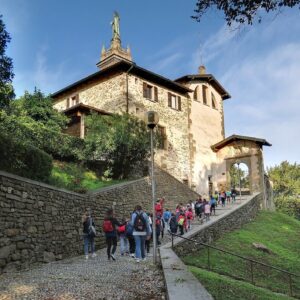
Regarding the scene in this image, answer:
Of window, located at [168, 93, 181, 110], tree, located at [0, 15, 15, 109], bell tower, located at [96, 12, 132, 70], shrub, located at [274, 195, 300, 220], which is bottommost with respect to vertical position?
shrub, located at [274, 195, 300, 220]

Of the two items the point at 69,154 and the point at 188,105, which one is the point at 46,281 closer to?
the point at 69,154

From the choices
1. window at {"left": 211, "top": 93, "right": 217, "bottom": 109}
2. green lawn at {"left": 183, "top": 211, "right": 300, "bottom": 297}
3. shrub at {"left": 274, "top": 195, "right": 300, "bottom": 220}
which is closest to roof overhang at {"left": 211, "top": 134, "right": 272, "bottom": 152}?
window at {"left": 211, "top": 93, "right": 217, "bottom": 109}

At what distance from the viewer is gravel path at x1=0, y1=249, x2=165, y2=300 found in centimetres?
732

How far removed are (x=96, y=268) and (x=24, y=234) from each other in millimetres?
2217

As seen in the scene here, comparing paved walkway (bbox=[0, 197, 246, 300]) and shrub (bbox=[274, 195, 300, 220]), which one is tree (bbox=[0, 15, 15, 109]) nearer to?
paved walkway (bbox=[0, 197, 246, 300])

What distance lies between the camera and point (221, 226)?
21047 mm

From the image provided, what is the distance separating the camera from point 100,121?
22.9m

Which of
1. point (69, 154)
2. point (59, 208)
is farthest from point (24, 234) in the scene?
point (69, 154)

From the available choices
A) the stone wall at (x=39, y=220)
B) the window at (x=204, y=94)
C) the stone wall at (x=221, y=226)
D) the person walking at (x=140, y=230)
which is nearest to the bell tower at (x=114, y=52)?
the window at (x=204, y=94)

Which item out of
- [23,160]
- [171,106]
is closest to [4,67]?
[23,160]

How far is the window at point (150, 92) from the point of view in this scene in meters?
30.2

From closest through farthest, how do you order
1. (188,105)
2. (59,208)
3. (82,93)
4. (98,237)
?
(59,208) → (98,237) → (82,93) → (188,105)

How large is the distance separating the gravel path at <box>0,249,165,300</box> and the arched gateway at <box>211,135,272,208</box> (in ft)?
78.0

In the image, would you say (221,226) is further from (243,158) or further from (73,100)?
(73,100)
